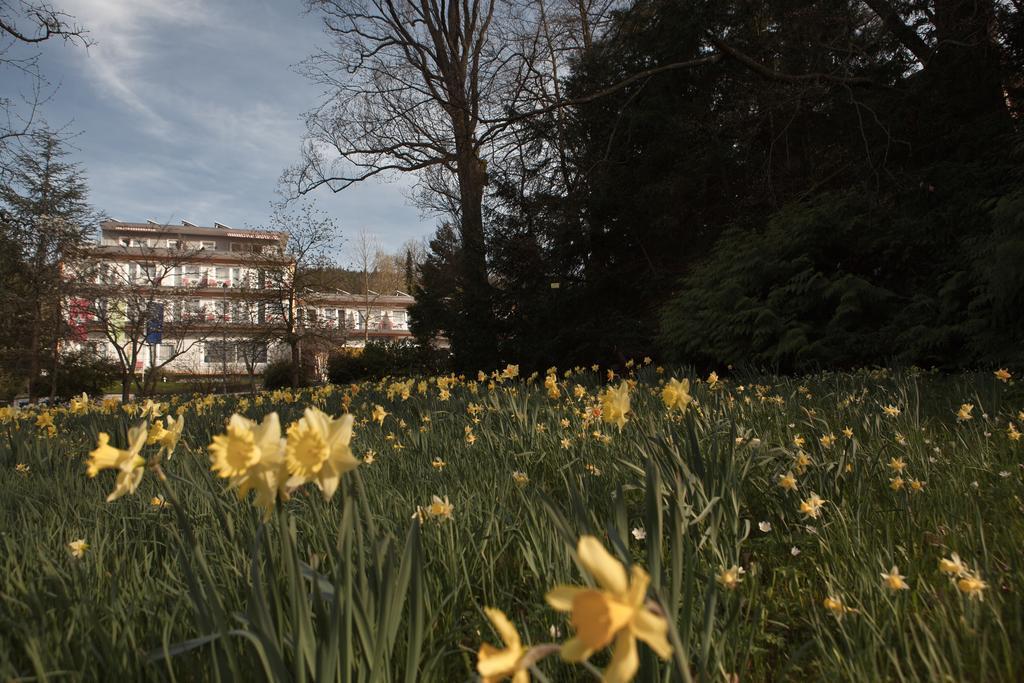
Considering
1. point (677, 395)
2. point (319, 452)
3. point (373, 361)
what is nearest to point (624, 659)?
point (319, 452)

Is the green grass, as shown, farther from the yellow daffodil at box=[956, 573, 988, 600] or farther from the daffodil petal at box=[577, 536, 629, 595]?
the daffodil petal at box=[577, 536, 629, 595]

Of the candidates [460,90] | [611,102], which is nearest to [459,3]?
[460,90]

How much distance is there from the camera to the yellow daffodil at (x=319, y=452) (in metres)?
0.86

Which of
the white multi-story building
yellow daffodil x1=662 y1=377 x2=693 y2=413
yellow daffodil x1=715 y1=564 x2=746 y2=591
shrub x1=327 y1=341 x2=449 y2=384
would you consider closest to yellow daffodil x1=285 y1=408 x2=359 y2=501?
yellow daffodil x1=715 y1=564 x2=746 y2=591

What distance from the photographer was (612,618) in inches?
18.5

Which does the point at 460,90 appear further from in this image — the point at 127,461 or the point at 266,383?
the point at 266,383

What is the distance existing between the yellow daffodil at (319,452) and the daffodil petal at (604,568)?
46 cm

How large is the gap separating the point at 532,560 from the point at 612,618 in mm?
1052

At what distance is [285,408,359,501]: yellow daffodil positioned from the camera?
2.82 ft

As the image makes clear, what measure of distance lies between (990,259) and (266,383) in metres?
23.1

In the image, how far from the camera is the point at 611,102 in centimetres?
1134

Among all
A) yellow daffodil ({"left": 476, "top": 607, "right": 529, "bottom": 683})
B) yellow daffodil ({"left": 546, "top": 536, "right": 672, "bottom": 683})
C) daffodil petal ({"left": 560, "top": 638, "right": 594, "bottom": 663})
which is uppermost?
yellow daffodil ({"left": 546, "top": 536, "right": 672, "bottom": 683})

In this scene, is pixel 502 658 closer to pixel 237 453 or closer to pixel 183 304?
pixel 237 453

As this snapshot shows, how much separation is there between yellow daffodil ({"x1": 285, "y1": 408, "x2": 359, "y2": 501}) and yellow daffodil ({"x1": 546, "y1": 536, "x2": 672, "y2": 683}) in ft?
1.53
